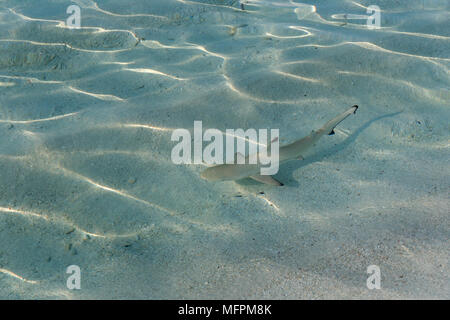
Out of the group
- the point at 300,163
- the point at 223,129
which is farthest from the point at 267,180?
the point at 223,129

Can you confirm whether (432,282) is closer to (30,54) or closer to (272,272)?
(272,272)

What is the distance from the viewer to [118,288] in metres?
2.27

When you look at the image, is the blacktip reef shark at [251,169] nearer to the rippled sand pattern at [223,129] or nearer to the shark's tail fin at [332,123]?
the rippled sand pattern at [223,129]

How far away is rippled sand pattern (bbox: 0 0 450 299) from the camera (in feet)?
7.69

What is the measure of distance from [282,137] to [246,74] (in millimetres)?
1189

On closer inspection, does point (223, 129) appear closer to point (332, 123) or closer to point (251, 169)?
point (251, 169)

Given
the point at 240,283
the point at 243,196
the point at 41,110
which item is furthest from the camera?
the point at 41,110

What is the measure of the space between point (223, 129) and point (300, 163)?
35.4 inches

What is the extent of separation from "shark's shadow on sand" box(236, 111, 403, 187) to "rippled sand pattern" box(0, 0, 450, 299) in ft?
0.06

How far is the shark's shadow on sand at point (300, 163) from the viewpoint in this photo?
3.13 metres

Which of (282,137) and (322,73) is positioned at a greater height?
(322,73)

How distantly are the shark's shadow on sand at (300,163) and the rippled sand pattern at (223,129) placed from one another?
0.06 ft
